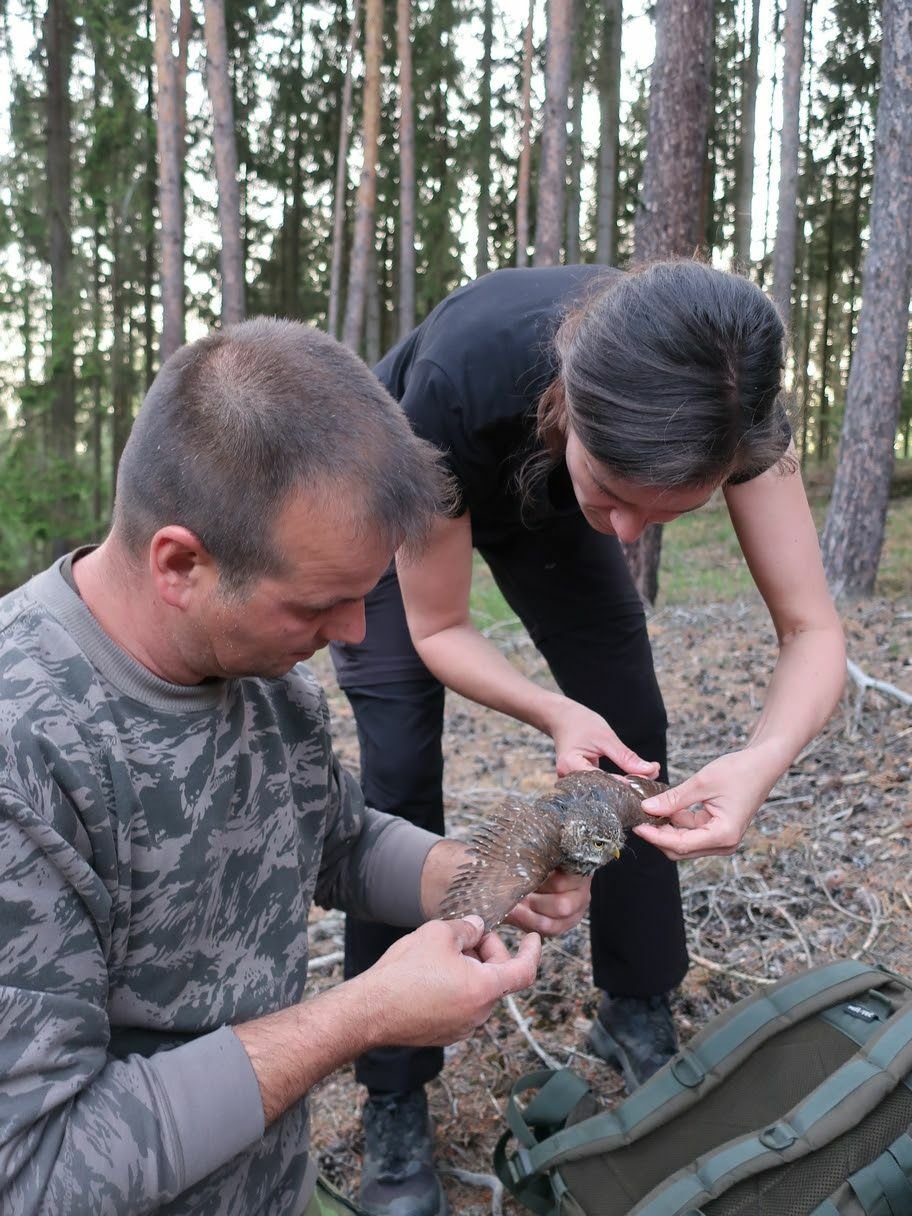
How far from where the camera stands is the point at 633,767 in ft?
8.25

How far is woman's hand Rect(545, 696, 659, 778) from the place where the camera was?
250 centimetres

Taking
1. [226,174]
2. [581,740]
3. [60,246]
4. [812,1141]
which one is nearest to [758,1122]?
[812,1141]

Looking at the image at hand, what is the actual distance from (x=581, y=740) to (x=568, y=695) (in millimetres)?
473

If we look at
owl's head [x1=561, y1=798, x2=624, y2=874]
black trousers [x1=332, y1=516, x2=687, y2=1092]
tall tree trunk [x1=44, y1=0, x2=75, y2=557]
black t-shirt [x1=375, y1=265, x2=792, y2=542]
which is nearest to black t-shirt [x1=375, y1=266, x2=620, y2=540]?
black t-shirt [x1=375, y1=265, x2=792, y2=542]

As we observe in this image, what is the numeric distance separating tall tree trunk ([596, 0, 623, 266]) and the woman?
17.6 meters

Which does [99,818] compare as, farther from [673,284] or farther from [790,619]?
[790,619]

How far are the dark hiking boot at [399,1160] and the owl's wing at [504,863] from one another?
0.96m

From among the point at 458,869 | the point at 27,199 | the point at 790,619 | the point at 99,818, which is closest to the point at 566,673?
the point at 790,619

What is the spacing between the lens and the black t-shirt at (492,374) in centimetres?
229

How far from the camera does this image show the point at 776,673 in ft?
8.32

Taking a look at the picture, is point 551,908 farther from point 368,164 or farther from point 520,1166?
point 368,164

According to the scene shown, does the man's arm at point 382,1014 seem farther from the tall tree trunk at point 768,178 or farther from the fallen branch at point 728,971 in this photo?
the tall tree trunk at point 768,178

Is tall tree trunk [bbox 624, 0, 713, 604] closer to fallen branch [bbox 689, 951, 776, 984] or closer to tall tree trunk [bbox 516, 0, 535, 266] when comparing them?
fallen branch [bbox 689, 951, 776, 984]

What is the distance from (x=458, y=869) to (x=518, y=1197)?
3.09ft
